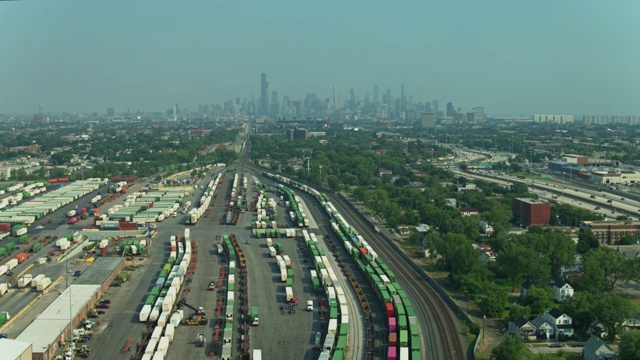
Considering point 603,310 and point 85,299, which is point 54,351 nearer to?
point 85,299

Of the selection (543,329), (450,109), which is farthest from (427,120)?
(543,329)

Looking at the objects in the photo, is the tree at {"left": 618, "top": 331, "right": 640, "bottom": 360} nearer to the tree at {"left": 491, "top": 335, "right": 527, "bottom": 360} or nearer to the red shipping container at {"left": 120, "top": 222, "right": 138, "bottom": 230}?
the tree at {"left": 491, "top": 335, "right": 527, "bottom": 360}

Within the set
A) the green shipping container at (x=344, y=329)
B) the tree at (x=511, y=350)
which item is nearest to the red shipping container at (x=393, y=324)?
the green shipping container at (x=344, y=329)

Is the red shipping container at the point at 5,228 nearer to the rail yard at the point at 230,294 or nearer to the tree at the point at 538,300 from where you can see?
the rail yard at the point at 230,294

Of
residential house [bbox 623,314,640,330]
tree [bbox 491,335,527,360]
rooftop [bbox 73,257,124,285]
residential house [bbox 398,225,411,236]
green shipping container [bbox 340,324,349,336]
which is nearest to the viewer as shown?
tree [bbox 491,335,527,360]

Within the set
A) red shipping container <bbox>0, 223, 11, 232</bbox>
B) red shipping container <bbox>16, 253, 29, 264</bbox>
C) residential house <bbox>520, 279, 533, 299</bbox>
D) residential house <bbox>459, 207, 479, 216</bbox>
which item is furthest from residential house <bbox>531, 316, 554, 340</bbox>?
red shipping container <bbox>0, 223, 11, 232</bbox>

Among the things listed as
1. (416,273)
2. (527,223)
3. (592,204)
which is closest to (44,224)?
(416,273)
